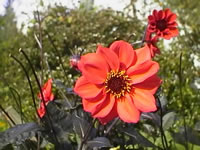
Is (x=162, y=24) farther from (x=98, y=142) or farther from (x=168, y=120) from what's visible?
(x=98, y=142)

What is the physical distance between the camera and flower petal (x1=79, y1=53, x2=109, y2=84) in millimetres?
935

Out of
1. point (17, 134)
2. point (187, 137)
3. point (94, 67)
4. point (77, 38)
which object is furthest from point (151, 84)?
point (77, 38)

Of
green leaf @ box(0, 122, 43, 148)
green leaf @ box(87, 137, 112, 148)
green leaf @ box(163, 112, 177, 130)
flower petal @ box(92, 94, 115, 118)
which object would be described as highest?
flower petal @ box(92, 94, 115, 118)

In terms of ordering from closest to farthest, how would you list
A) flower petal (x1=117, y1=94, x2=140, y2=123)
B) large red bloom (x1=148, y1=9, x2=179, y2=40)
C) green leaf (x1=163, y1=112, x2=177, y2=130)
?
flower petal (x1=117, y1=94, x2=140, y2=123) < large red bloom (x1=148, y1=9, x2=179, y2=40) < green leaf (x1=163, y1=112, x2=177, y2=130)

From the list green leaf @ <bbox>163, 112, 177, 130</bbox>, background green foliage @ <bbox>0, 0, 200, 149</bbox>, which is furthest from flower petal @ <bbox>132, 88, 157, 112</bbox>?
background green foliage @ <bbox>0, 0, 200, 149</bbox>

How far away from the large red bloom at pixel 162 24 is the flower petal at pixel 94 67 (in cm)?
54

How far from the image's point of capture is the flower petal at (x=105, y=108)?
93 cm

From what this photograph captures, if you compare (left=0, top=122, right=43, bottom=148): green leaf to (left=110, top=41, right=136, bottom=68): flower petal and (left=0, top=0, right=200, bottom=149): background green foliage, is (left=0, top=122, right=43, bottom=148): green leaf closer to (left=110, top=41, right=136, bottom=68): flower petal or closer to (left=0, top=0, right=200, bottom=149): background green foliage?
(left=110, top=41, right=136, bottom=68): flower petal

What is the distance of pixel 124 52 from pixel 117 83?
8 cm

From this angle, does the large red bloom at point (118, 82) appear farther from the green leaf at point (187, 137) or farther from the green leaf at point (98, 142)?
the green leaf at point (187, 137)

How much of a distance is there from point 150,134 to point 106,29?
3286 millimetres

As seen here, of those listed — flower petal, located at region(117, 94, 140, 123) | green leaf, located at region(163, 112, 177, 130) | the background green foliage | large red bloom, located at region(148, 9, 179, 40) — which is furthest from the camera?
the background green foliage

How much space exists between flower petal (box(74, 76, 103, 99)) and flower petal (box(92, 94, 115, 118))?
3 cm

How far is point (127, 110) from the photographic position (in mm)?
936
